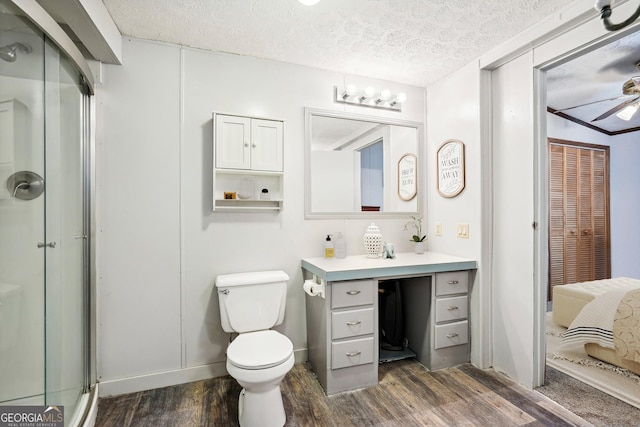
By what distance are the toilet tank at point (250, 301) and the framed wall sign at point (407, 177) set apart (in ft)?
4.30

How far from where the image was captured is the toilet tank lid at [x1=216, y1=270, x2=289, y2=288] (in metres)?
2.03

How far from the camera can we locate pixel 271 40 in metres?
2.10

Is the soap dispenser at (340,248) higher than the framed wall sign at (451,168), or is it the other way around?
the framed wall sign at (451,168)

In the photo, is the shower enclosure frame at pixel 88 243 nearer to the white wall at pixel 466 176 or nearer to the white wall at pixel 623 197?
the white wall at pixel 466 176

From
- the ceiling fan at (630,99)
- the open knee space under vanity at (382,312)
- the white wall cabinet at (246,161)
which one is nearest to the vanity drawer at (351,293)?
the open knee space under vanity at (382,312)

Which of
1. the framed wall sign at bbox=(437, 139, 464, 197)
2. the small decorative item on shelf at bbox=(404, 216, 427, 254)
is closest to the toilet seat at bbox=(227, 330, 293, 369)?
the small decorative item on shelf at bbox=(404, 216, 427, 254)

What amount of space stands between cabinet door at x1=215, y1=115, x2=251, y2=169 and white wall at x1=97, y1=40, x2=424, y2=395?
143 millimetres

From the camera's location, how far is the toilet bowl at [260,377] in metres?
1.57

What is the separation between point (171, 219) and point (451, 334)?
2.15 m

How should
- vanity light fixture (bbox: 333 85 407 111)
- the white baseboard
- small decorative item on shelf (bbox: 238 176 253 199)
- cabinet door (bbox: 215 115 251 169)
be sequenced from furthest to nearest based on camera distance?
vanity light fixture (bbox: 333 85 407 111) → small decorative item on shelf (bbox: 238 176 253 199) → cabinet door (bbox: 215 115 251 169) → the white baseboard

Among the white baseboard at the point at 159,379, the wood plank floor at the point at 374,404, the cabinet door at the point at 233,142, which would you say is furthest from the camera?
the cabinet door at the point at 233,142

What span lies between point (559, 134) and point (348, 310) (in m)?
3.63

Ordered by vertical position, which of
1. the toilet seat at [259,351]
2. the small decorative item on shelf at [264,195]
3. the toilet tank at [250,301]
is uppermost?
the small decorative item on shelf at [264,195]

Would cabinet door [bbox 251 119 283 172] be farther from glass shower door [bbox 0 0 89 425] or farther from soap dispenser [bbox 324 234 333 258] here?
glass shower door [bbox 0 0 89 425]
